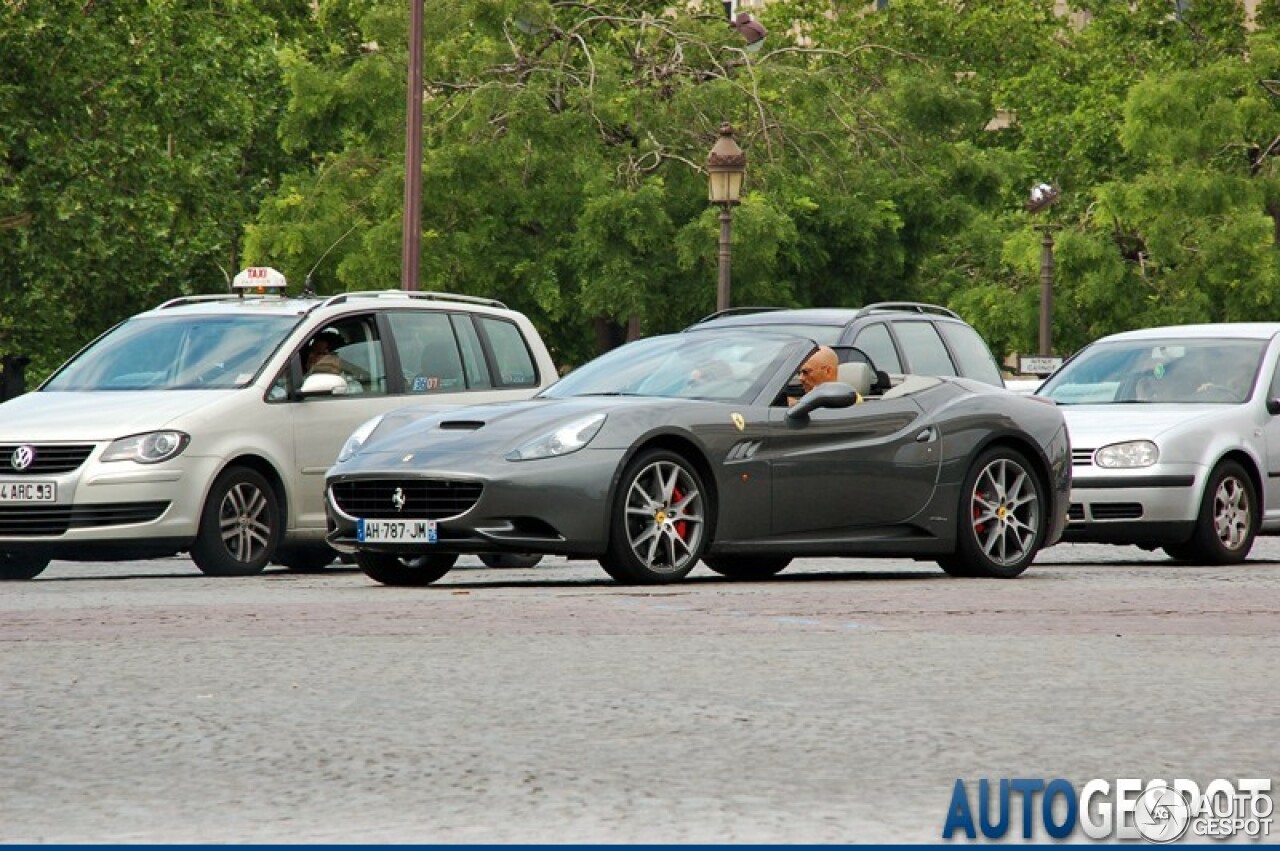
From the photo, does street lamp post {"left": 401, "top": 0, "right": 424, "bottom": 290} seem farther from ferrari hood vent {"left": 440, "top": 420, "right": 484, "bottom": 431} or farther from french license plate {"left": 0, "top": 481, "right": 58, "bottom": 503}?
ferrari hood vent {"left": 440, "top": 420, "right": 484, "bottom": 431}

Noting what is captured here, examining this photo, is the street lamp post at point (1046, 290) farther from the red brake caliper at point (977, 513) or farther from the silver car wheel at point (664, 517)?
the silver car wheel at point (664, 517)

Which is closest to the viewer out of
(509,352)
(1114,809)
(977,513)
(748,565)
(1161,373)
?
(1114,809)

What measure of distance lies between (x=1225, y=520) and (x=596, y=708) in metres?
9.48

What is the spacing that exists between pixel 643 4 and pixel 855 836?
32890 mm

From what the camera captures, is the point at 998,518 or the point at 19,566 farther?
the point at 19,566

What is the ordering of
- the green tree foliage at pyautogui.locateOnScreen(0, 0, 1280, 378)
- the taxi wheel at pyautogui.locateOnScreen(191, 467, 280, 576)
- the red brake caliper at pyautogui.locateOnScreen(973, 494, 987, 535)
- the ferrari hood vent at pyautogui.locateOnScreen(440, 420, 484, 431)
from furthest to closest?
1. the green tree foliage at pyautogui.locateOnScreen(0, 0, 1280, 378)
2. the taxi wheel at pyautogui.locateOnScreen(191, 467, 280, 576)
3. the red brake caliper at pyautogui.locateOnScreen(973, 494, 987, 535)
4. the ferrari hood vent at pyautogui.locateOnScreen(440, 420, 484, 431)

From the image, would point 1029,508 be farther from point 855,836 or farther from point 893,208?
point 893,208

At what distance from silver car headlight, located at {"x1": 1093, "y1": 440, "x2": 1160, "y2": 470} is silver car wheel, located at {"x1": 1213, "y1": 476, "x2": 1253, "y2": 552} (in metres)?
0.52

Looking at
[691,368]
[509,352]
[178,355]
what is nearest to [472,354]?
[509,352]

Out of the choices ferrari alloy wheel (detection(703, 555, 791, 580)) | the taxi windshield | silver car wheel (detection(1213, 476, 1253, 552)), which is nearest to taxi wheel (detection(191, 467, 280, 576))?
the taxi windshield

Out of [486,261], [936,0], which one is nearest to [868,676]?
[486,261]

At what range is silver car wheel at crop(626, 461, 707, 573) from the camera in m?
12.9

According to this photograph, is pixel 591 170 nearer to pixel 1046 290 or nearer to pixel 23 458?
pixel 1046 290

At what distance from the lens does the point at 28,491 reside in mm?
14602
